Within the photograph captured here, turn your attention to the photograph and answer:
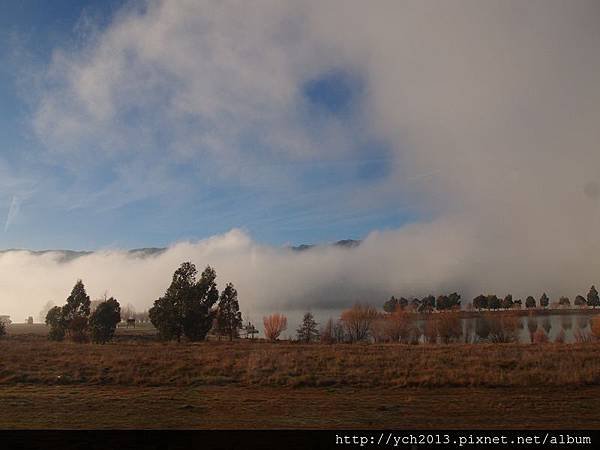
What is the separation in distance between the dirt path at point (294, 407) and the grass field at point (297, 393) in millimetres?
34

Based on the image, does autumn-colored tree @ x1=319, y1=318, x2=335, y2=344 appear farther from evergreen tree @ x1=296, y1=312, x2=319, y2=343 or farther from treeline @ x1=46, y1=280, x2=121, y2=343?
treeline @ x1=46, y1=280, x2=121, y2=343

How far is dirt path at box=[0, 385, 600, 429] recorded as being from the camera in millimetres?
13758

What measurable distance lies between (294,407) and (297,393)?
140 inches

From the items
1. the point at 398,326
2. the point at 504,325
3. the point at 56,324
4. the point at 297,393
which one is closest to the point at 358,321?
the point at 398,326

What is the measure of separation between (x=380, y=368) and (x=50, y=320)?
5566 centimetres

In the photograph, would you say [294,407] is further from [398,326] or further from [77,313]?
[398,326]

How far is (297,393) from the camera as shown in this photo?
792 inches

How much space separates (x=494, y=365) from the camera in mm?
27500

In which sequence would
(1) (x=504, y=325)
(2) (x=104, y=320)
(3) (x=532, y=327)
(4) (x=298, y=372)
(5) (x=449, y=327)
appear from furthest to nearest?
(3) (x=532, y=327) < (1) (x=504, y=325) < (5) (x=449, y=327) < (2) (x=104, y=320) < (4) (x=298, y=372)

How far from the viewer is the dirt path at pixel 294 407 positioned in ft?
45.1

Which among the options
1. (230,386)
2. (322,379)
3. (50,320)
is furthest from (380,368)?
(50,320)

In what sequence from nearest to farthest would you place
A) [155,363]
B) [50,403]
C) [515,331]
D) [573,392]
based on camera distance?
[50,403] → [573,392] → [155,363] → [515,331]
